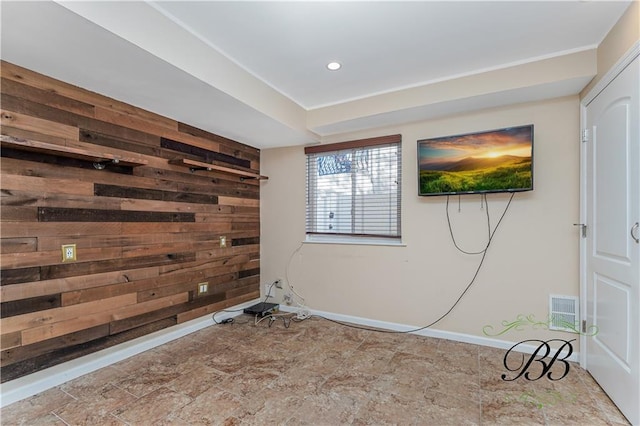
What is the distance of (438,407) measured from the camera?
6.62 ft

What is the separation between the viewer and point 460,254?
3.11m

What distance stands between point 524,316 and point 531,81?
2068mm

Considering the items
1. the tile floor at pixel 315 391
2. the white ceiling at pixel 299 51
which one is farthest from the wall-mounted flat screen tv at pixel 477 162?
the tile floor at pixel 315 391

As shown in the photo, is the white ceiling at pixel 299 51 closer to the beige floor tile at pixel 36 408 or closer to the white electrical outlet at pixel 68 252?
the white electrical outlet at pixel 68 252

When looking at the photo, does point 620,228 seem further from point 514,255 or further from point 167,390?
point 167,390

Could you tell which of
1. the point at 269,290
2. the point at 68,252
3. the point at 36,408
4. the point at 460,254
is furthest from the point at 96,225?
the point at 460,254

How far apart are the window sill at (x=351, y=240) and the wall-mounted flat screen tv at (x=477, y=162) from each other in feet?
2.17

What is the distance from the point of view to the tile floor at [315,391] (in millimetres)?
1916

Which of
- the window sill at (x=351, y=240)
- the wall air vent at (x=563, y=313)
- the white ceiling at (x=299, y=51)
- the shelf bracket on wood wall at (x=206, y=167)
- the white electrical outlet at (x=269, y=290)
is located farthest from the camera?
the white electrical outlet at (x=269, y=290)

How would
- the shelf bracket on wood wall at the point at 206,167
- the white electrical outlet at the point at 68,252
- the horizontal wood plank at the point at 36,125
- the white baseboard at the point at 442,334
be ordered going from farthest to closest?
the shelf bracket on wood wall at the point at 206,167 → the white baseboard at the point at 442,334 → the white electrical outlet at the point at 68,252 → the horizontal wood plank at the point at 36,125

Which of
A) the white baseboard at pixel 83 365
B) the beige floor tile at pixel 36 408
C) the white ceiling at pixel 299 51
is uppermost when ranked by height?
the white ceiling at pixel 299 51

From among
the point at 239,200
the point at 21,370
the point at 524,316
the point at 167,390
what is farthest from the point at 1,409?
the point at 524,316

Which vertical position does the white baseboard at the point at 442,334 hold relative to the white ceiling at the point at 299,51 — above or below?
below

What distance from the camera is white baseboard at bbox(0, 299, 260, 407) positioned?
81.2 inches
